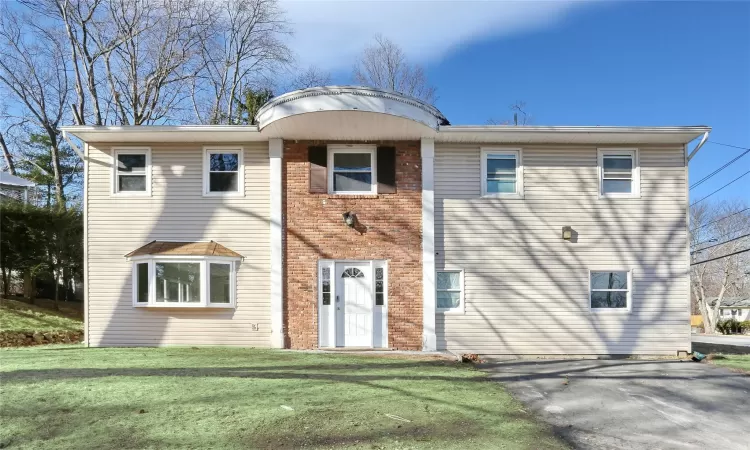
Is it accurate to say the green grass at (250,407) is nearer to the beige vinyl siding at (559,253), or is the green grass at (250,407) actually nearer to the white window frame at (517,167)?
the beige vinyl siding at (559,253)

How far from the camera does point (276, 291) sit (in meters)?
10.5

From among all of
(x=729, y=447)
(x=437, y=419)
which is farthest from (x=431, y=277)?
(x=729, y=447)

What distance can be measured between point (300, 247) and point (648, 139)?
7402 mm

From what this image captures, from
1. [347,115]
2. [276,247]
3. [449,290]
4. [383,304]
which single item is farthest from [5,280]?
[449,290]

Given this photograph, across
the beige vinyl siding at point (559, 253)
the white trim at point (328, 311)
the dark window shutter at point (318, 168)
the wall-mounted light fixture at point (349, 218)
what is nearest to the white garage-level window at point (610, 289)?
the beige vinyl siding at point (559, 253)

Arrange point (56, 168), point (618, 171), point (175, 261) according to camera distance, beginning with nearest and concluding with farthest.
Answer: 1. point (175, 261)
2. point (618, 171)
3. point (56, 168)

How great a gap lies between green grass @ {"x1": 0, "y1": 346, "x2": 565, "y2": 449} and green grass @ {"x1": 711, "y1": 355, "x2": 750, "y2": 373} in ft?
16.1

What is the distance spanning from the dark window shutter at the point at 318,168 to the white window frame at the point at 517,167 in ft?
10.7

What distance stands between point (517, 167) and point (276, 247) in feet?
17.2

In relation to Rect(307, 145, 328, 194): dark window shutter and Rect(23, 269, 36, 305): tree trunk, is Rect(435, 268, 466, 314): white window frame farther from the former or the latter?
Rect(23, 269, 36, 305): tree trunk

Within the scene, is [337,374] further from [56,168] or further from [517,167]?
[56,168]

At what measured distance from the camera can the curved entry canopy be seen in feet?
31.0

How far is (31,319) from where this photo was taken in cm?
1345

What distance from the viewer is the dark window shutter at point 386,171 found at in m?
10.7
